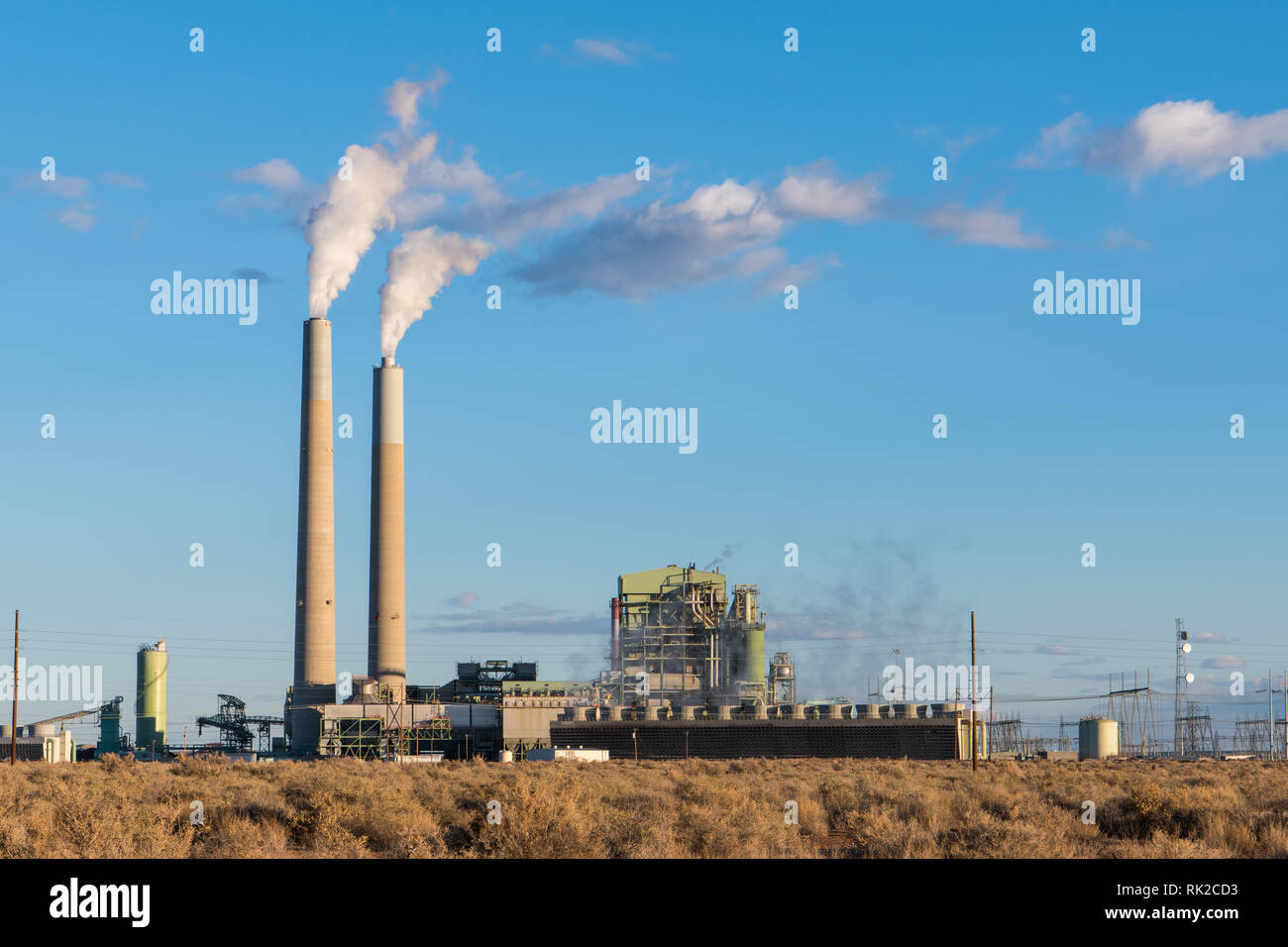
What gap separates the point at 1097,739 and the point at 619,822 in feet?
309

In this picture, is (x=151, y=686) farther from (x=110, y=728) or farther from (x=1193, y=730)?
(x=1193, y=730)

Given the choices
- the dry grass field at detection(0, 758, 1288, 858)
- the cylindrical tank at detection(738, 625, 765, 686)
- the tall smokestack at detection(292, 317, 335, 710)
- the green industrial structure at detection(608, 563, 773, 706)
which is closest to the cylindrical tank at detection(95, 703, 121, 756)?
the tall smokestack at detection(292, 317, 335, 710)

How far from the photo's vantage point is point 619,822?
2250 centimetres

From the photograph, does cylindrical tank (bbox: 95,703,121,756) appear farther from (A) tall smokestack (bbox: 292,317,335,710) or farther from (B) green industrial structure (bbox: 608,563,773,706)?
(B) green industrial structure (bbox: 608,563,773,706)

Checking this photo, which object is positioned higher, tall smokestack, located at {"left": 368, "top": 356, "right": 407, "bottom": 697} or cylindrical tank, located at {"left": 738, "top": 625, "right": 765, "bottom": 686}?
tall smokestack, located at {"left": 368, "top": 356, "right": 407, "bottom": 697}

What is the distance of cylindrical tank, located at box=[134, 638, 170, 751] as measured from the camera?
12100 centimetres

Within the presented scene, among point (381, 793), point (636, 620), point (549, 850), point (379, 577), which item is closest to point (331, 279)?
point (379, 577)

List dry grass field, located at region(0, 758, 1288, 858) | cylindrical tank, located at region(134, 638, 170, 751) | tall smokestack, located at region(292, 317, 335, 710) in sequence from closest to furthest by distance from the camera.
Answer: dry grass field, located at region(0, 758, 1288, 858) → tall smokestack, located at region(292, 317, 335, 710) → cylindrical tank, located at region(134, 638, 170, 751)

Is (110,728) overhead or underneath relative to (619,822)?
underneath

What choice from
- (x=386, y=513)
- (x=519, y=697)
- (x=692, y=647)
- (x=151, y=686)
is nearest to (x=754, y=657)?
(x=692, y=647)

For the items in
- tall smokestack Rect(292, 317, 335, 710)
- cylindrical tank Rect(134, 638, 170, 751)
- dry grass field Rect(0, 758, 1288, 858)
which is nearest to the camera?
dry grass field Rect(0, 758, 1288, 858)

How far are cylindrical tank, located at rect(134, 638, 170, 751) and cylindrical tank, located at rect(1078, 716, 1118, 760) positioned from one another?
8192 cm

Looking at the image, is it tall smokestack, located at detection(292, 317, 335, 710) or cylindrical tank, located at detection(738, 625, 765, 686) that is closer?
tall smokestack, located at detection(292, 317, 335, 710)
